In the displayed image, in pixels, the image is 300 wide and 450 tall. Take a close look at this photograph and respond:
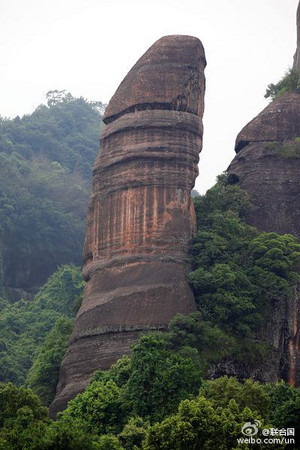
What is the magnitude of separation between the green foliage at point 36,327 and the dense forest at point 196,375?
0.08 metres

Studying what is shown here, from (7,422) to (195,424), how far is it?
560cm

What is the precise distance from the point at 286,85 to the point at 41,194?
27.6m

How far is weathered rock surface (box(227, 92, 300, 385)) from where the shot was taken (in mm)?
39688

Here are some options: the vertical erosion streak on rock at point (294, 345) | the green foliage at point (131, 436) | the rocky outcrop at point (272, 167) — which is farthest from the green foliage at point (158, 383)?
the rocky outcrop at point (272, 167)

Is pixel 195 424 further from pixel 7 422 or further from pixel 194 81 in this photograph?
pixel 194 81

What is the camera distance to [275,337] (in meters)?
39.7

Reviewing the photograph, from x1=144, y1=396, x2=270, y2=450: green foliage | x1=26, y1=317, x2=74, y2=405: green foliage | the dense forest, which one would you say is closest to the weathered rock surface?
the dense forest

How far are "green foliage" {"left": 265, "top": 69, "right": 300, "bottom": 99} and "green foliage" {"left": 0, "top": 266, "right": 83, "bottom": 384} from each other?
1282 centimetres

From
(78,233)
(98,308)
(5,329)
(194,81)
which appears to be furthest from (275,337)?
(78,233)

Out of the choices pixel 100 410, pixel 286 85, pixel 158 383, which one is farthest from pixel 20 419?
pixel 286 85

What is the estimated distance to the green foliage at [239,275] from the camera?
39.3 meters

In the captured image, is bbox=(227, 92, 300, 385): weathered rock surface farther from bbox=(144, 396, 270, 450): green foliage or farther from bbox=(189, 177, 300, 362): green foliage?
bbox=(144, 396, 270, 450): green foliage

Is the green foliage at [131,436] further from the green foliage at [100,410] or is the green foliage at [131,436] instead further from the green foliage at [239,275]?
the green foliage at [239,275]

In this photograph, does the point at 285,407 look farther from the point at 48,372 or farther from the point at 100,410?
the point at 48,372
